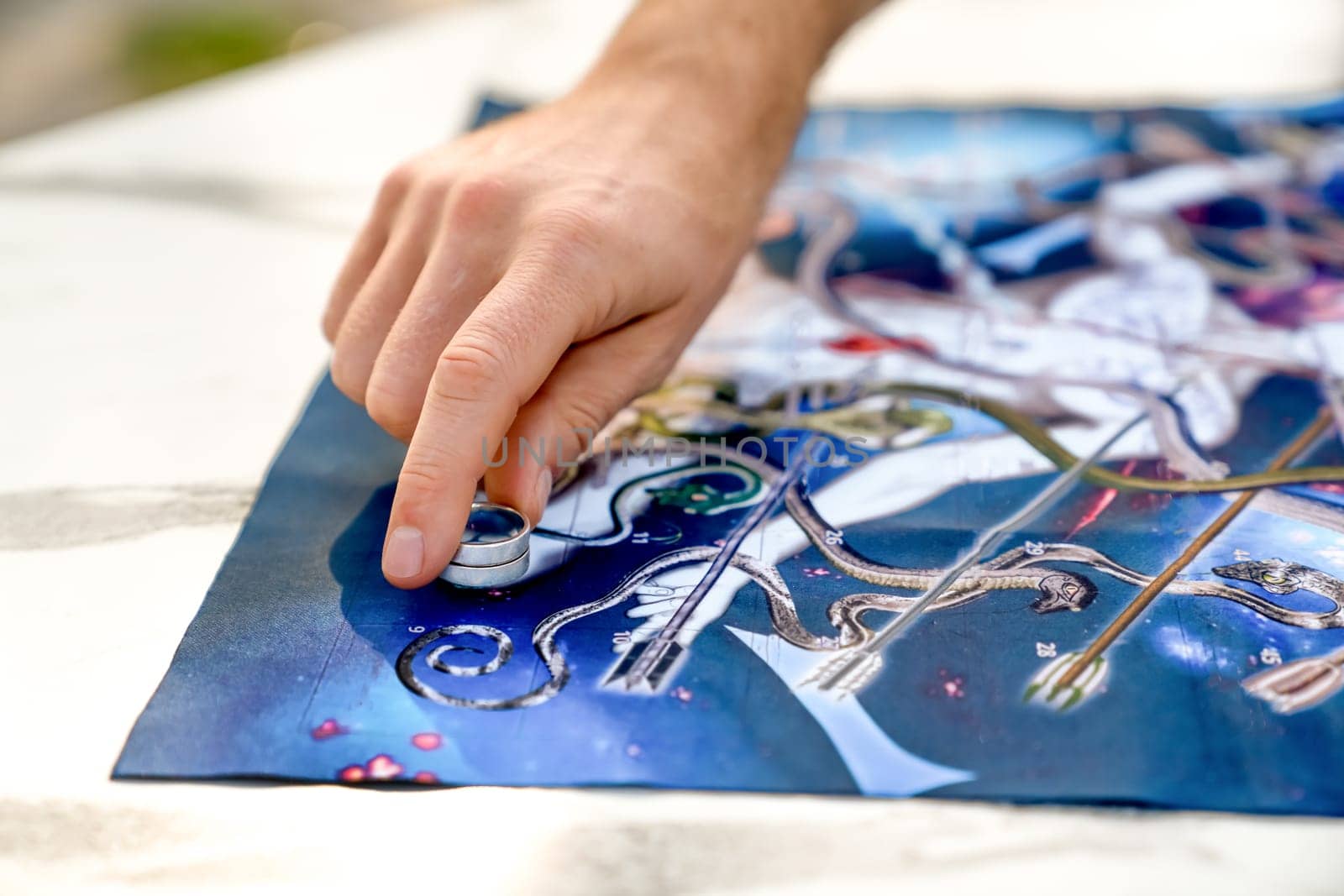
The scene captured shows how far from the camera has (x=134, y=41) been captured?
86.6 inches

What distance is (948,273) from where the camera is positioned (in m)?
1.05

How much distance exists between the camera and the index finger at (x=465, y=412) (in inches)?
27.3

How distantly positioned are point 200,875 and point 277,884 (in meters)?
0.04

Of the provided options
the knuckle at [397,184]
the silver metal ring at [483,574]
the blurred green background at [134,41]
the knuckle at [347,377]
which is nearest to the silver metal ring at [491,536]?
the silver metal ring at [483,574]

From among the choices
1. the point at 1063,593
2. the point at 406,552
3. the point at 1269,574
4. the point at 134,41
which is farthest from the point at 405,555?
the point at 134,41

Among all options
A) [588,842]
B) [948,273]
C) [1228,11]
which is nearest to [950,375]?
[948,273]

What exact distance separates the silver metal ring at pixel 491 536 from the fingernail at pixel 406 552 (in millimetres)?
22

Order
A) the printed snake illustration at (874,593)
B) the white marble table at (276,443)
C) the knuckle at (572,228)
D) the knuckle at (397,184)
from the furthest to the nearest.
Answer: the knuckle at (397,184), the knuckle at (572,228), the printed snake illustration at (874,593), the white marble table at (276,443)

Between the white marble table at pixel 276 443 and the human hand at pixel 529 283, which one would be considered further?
the human hand at pixel 529 283

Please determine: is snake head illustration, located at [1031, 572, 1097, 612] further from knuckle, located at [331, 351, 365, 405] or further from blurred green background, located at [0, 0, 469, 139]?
blurred green background, located at [0, 0, 469, 139]

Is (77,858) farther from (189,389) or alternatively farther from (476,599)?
(189,389)

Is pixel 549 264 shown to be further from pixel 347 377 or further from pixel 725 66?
pixel 725 66

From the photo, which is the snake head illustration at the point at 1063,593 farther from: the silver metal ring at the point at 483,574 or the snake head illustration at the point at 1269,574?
the silver metal ring at the point at 483,574

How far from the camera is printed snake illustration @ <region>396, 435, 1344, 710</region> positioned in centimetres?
65
